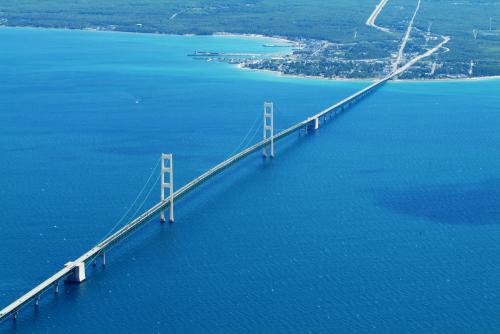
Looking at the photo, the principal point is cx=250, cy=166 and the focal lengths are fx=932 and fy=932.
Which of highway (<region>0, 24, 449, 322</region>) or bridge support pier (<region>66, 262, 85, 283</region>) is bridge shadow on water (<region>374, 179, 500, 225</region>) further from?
bridge support pier (<region>66, 262, 85, 283</region>)

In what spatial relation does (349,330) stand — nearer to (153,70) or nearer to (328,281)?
(328,281)

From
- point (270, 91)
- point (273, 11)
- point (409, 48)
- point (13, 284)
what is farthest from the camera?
point (273, 11)

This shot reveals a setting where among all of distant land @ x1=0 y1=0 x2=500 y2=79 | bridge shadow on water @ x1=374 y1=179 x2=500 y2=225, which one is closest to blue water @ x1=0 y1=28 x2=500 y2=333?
bridge shadow on water @ x1=374 y1=179 x2=500 y2=225

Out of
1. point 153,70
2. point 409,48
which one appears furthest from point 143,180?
point 409,48

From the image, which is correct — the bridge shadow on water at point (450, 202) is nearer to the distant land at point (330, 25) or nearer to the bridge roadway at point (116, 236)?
the bridge roadway at point (116, 236)

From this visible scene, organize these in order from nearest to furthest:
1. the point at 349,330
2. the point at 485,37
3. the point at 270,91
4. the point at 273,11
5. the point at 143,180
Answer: the point at 349,330
the point at 143,180
the point at 270,91
the point at 485,37
the point at 273,11

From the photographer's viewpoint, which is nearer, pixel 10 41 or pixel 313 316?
pixel 313 316

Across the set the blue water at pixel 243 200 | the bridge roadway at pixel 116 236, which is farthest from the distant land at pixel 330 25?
the bridge roadway at pixel 116 236
